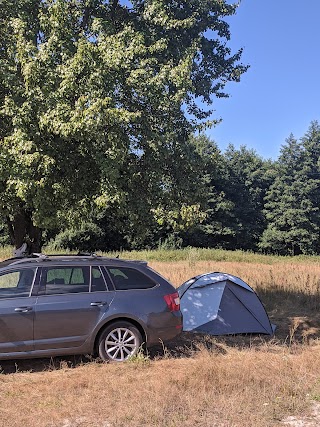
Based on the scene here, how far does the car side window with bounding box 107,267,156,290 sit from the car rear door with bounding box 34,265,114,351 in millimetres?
197

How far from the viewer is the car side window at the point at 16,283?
644 centimetres

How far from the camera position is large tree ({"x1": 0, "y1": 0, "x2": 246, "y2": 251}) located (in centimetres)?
738

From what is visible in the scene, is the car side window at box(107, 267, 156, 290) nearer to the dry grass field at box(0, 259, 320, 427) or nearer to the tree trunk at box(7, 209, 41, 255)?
the dry grass field at box(0, 259, 320, 427)

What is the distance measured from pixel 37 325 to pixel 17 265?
3.14 feet

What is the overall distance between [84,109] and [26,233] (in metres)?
4.20

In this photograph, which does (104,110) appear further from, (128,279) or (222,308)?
(222,308)

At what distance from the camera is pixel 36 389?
553 centimetres

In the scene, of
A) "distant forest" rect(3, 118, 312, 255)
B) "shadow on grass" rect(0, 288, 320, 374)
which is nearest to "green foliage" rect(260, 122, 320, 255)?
"distant forest" rect(3, 118, 312, 255)

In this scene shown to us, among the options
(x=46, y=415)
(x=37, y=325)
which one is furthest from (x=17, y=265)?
(x=46, y=415)

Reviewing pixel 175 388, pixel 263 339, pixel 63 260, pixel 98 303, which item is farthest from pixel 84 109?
pixel 263 339

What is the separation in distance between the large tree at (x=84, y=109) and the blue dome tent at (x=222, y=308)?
2069 millimetres

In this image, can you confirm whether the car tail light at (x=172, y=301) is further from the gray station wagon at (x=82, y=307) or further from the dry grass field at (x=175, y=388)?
the dry grass field at (x=175, y=388)

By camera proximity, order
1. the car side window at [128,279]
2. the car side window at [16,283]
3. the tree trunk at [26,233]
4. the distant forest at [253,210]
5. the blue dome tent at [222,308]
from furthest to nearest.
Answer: the distant forest at [253,210]
the tree trunk at [26,233]
the blue dome tent at [222,308]
the car side window at [128,279]
the car side window at [16,283]

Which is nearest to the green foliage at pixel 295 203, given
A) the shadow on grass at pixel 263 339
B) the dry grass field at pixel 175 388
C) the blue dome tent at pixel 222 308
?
the shadow on grass at pixel 263 339
